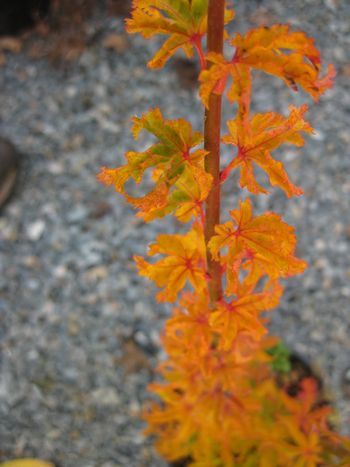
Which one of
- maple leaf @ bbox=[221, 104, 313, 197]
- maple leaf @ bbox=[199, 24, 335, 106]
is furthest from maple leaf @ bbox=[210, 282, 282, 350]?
maple leaf @ bbox=[199, 24, 335, 106]

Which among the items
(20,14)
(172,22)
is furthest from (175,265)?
(20,14)

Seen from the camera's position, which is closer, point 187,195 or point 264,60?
point 264,60

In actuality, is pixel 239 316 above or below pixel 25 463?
above

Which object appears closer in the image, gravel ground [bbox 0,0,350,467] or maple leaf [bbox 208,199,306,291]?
maple leaf [bbox 208,199,306,291]

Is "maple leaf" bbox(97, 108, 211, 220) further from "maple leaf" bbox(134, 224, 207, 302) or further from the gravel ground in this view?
the gravel ground

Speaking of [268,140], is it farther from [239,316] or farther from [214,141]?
[239,316]

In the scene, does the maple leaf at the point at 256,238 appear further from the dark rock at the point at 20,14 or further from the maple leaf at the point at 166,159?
the dark rock at the point at 20,14
